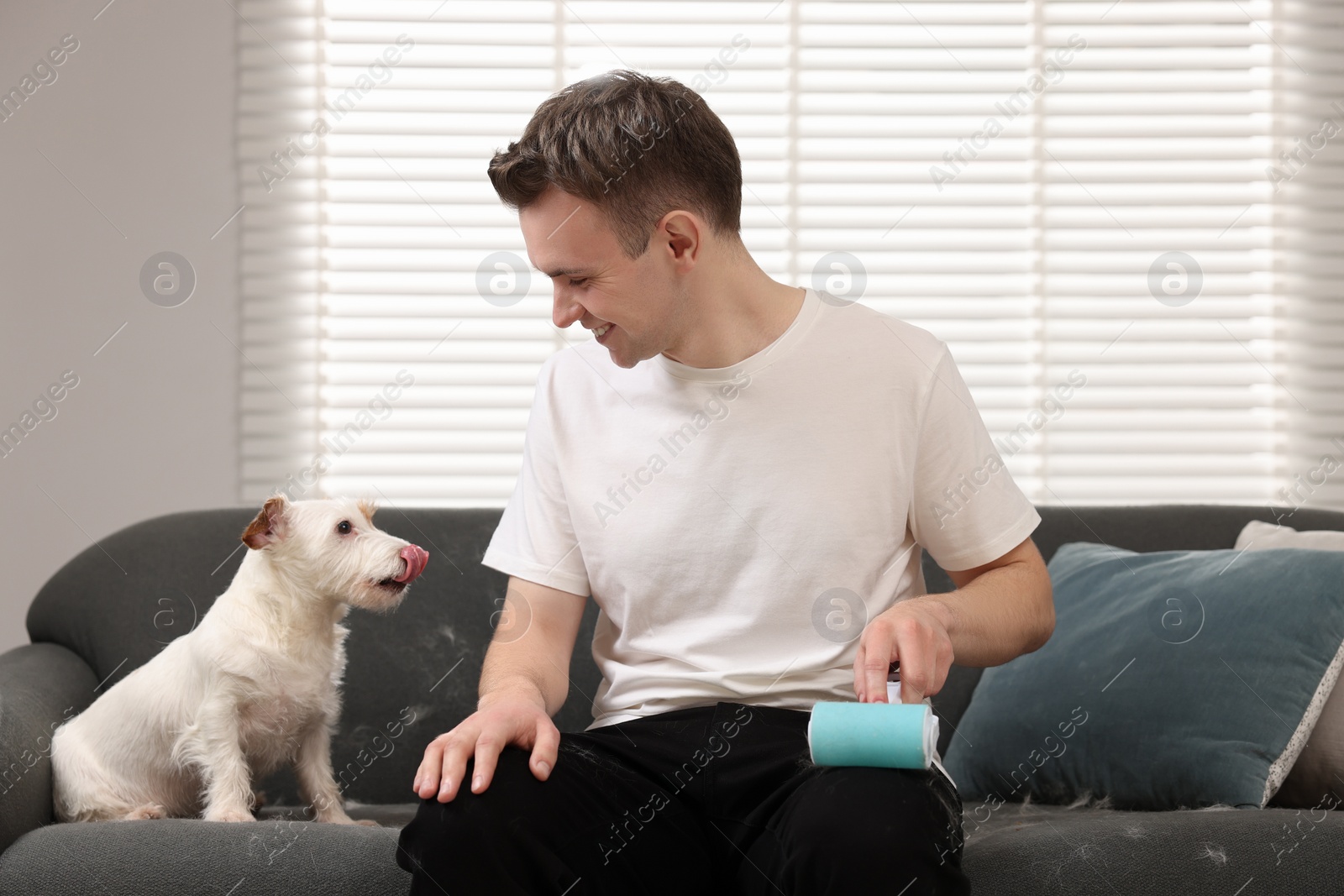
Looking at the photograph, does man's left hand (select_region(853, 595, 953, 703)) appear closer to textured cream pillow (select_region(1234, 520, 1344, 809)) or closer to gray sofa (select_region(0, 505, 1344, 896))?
gray sofa (select_region(0, 505, 1344, 896))

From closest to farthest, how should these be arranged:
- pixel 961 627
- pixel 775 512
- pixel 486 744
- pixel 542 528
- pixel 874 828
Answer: pixel 874 828
pixel 486 744
pixel 961 627
pixel 775 512
pixel 542 528

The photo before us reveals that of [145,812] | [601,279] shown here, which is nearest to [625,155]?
[601,279]

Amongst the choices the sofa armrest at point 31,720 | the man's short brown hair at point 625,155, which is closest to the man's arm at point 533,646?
the man's short brown hair at point 625,155

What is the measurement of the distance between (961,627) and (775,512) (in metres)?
0.24

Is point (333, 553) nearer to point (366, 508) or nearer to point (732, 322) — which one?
point (366, 508)

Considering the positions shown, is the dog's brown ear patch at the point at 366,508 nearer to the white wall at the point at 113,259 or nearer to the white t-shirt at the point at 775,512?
the white t-shirt at the point at 775,512

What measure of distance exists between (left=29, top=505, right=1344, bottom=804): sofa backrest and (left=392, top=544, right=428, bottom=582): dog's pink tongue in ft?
1.67

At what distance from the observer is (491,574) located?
6.15 ft

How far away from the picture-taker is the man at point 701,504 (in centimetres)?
113

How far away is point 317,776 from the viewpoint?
1.45m

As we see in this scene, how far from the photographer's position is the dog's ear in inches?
52.5

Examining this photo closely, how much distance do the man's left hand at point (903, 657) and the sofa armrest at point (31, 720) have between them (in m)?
1.03

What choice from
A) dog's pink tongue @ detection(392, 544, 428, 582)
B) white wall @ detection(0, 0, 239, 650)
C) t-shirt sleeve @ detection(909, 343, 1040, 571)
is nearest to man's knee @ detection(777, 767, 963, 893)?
t-shirt sleeve @ detection(909, 343, 1040, 571)

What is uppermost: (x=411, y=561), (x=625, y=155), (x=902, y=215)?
(x=902, y=215)
